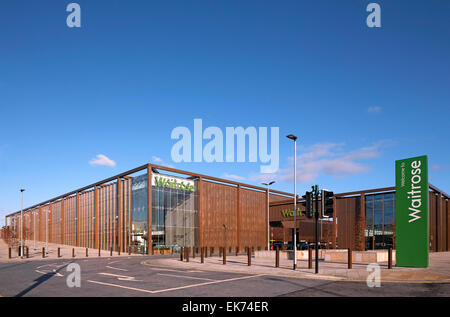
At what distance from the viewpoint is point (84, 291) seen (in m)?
13.0

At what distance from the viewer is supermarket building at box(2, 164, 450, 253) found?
171 ft

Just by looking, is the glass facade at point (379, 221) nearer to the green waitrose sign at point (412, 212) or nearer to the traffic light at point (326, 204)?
the green waitrose sign at point (412, 212)

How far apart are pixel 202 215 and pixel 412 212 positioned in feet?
132

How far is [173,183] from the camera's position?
54.6 metres

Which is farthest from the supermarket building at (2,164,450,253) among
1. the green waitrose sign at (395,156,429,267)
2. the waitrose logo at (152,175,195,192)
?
the green waitrose sign at (395,156,429,267)

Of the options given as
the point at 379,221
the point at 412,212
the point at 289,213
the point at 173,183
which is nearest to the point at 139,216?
the point at 173,183

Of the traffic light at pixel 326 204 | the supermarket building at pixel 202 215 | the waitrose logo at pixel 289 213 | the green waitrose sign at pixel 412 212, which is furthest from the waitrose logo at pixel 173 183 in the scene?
the traffic light at pixel 326 204

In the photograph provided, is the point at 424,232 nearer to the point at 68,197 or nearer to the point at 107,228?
the point at 107,228

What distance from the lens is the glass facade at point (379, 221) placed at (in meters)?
55.5

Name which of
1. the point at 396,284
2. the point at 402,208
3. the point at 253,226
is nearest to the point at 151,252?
the point at 253,226

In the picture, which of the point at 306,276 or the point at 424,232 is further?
the point at 424,232
